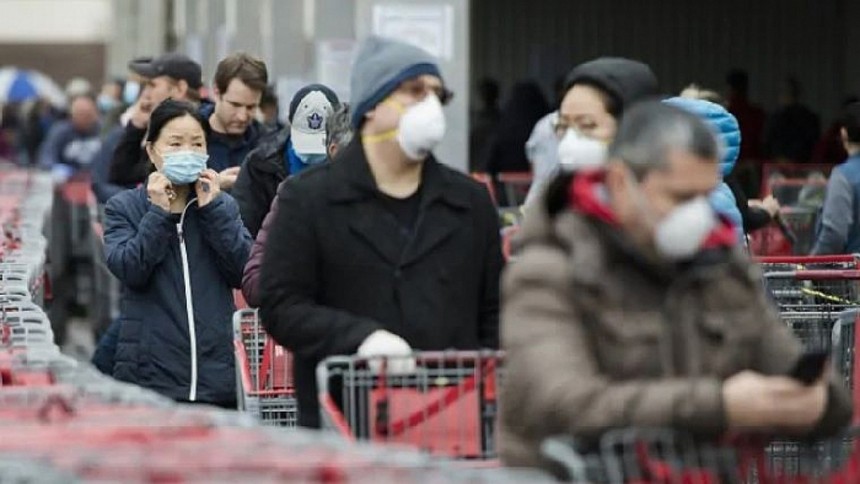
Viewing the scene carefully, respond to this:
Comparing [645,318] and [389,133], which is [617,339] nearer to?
[645,318]

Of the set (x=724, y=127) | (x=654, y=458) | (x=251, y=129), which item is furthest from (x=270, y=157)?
(x=654, y=458)

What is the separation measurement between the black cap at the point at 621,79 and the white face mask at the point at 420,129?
13.8 inches

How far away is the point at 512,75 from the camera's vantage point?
2855 centimetres

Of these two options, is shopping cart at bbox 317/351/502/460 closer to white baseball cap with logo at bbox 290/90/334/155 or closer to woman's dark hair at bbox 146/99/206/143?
woman's dark hair at bbox 146/99/206/143

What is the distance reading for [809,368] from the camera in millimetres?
5191

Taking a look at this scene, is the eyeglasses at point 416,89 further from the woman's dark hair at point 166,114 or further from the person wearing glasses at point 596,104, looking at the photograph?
the woman's dark hair at point 166,114

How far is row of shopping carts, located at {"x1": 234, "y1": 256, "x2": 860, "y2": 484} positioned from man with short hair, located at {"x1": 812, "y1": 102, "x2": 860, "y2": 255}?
3.92 meters

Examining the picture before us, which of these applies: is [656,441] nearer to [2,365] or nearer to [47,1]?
[2,365]

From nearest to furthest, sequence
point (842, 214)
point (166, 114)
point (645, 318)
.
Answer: point (645, 318) → point (166, 114) → point (842, 214)

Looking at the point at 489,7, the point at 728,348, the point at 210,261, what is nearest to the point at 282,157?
the point at 210,261

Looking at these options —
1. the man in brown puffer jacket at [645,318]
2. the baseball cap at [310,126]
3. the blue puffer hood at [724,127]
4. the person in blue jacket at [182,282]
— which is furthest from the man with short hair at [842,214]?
the man in brown puffer jacket at [645,318]

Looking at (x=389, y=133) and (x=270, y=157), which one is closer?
(x=389, y=133)

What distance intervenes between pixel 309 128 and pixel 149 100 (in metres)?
3.28

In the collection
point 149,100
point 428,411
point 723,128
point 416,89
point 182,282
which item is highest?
point 416,89
